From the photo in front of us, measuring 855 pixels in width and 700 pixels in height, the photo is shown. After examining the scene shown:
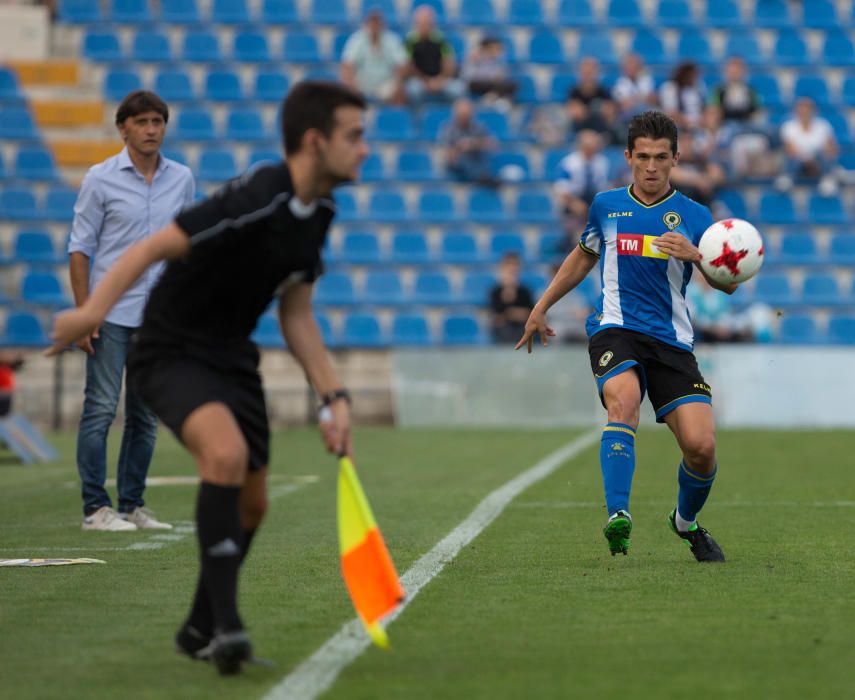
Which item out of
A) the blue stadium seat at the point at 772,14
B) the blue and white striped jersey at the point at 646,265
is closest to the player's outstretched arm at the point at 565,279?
the blue and white striped jersey at the point at 646,265

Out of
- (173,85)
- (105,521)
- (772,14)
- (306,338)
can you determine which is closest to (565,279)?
(306,338)

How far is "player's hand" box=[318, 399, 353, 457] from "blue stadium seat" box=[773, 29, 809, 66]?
19.6 metres

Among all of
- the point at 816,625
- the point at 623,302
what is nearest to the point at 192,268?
the point at 816,625

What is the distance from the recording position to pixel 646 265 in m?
7.00

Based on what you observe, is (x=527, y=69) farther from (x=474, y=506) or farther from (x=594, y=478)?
(x=474, y=506)

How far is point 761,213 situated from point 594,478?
10878 millimetres

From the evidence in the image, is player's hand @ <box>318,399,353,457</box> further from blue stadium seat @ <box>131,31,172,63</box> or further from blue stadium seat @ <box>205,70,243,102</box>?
blue stadium seat @ <box>131,31,172,63</box>

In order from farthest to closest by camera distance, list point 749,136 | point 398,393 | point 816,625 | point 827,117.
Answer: point 827,117 < point 749,136 < point 398,393 < point 816,625

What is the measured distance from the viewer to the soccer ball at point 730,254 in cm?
666

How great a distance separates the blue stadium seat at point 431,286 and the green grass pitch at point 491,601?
930 cm

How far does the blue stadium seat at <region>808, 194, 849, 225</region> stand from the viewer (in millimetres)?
21375

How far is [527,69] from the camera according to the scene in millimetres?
22656

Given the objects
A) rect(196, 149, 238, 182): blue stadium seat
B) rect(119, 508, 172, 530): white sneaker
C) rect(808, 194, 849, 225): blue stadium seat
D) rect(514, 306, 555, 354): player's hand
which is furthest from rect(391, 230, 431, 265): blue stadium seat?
rect(514, 306, 555, 354): player's hand

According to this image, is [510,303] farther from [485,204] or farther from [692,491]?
[692,491]
